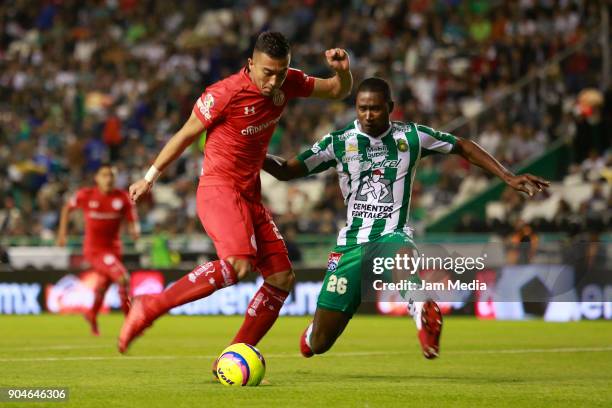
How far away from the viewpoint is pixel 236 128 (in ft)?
31.9

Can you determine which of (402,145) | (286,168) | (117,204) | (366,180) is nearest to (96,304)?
(117,204)

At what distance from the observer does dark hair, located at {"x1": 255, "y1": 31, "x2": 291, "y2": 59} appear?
372 inches

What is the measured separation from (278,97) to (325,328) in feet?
6.33

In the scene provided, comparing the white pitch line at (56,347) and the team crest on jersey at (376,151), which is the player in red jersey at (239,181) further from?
the white pitch line at (56,347)

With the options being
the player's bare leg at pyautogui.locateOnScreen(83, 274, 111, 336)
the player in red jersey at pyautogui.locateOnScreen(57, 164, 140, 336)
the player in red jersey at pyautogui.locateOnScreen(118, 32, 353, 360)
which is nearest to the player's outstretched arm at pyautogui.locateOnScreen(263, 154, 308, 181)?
the player in red jersey at pyautogui.locateOnScreen(118, 32, 353, 360)

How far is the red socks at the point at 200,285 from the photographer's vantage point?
30.7 ft

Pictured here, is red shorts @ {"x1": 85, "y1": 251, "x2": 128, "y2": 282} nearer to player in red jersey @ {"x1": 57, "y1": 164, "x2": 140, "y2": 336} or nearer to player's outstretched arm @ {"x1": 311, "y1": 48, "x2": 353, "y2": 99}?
player in red jersey @ {"x1": 57, "y1": 164, "x2": 140, "y2": 336}

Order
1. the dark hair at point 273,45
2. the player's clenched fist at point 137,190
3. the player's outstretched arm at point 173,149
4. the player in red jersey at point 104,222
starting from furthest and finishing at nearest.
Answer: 1. the player in red jersey at point 104,222
2. the dark hair at point 273,45
3. the player's outstretched arm at point 173,149
4. the player's clenched fist at point 137,190

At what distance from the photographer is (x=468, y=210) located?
25.0 m

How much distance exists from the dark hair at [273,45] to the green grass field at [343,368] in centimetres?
249

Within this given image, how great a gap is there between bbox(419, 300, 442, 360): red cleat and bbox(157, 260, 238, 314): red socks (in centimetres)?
151

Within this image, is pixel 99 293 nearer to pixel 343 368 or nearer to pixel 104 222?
pixel 104 222

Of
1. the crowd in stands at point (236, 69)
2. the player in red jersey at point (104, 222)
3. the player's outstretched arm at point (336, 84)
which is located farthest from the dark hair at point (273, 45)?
the crowd in stands at point (236, 69)

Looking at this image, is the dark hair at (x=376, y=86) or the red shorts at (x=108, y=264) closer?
the dark hair at (x=376, y=86)
